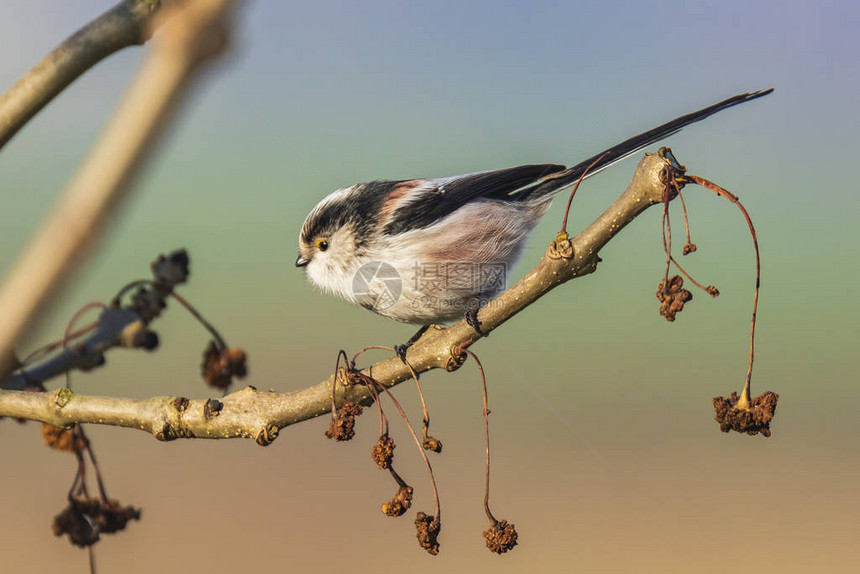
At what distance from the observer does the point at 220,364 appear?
2354mm

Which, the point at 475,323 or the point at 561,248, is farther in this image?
the point at 475,323

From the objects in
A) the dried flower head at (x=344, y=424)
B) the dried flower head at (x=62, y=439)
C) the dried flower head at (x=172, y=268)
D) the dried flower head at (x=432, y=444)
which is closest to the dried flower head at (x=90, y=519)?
the dried flower head at (x=62, y=439)

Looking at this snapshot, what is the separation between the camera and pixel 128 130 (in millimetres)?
1084

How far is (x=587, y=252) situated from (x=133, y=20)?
1.18m

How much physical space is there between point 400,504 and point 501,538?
278mm

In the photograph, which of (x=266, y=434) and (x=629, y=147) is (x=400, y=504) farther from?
(x=629, y=147)

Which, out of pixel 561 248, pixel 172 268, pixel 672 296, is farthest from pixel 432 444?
pixel 172 268

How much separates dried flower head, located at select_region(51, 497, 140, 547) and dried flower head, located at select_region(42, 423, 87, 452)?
187 mm

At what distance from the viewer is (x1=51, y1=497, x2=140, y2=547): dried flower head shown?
2.31 meters

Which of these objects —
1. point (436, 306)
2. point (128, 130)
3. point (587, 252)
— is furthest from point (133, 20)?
point (436, 306)

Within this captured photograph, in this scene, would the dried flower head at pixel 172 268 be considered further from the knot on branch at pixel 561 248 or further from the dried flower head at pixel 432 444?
the knot on branch at pixel 561 248

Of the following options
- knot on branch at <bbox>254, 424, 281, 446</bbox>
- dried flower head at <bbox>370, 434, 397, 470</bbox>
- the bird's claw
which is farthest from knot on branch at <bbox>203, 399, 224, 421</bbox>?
the bird's claw

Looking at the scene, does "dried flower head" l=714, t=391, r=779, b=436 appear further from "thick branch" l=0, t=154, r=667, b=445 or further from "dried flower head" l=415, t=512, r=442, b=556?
"dried flower head" l=415, t=512, r=442, b=556

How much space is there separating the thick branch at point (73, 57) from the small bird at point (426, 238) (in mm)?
1978
